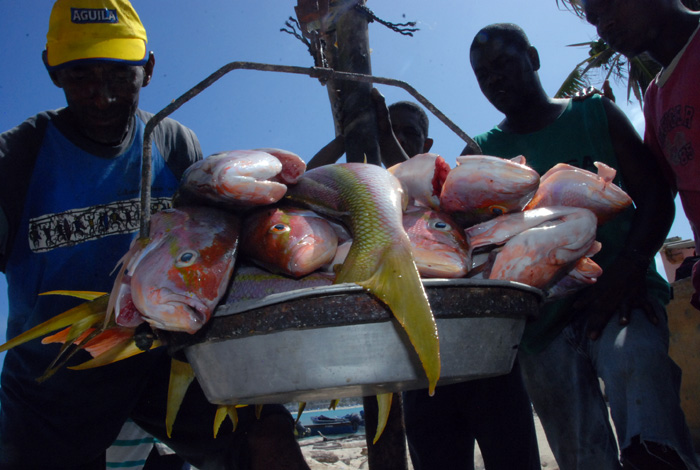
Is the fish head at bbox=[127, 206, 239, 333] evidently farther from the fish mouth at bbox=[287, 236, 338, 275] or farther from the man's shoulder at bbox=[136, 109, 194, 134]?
the man's shoulder at bbox=[136, 109, 194, 134]

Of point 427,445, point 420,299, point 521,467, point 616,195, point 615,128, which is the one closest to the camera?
point 420,299

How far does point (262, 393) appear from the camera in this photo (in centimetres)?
93

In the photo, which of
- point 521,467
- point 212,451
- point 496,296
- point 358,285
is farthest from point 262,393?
point 521,467

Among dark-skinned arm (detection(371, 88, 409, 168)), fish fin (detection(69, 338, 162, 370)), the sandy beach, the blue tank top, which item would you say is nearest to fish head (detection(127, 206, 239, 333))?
fish fin (detection(69, 338, 162, 370))

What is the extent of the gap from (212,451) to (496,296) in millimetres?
1413

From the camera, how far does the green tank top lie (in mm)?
2088

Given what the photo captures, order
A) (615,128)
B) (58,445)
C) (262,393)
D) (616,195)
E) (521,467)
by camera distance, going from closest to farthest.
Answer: (262,393) < (616,195) < (521,467) < (58,445) < (615,128)

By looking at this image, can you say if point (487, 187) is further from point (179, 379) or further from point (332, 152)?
point (332, 152)

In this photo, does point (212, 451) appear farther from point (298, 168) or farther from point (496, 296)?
point (496, 296)

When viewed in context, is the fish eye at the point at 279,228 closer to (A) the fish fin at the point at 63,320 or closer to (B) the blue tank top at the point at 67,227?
(A) the fish fin at the point at 63,320

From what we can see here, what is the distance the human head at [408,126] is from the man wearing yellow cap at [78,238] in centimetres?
159

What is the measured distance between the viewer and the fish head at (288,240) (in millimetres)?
1038

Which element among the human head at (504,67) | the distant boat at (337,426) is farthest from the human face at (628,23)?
the distant boat at (337,426)

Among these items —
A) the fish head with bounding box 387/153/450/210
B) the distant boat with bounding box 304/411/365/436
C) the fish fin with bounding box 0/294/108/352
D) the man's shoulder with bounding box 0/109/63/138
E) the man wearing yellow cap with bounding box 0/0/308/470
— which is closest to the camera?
the fish fin with bounding box 0/294/108/352
